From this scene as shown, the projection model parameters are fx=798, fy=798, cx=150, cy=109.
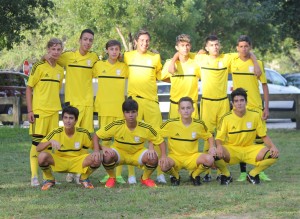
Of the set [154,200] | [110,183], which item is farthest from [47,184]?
[154,200]

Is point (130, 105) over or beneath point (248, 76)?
beneath

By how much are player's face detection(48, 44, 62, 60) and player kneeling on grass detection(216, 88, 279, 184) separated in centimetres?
262

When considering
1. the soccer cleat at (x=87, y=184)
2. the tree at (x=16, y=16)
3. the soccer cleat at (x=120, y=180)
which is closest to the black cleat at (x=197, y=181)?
the soccer cleat at (x=120, y=180)

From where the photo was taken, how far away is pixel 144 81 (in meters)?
12.2

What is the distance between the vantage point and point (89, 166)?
11211 millimetres

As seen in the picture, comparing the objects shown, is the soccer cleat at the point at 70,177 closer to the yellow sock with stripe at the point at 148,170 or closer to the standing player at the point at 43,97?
the standing player at the point at 43,97

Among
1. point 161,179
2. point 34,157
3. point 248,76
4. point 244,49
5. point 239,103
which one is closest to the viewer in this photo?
point 239,103

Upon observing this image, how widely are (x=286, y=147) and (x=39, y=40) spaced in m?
40.2

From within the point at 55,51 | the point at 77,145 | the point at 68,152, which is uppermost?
the point at 55,51

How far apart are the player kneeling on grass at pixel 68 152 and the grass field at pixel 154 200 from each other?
0.26 m

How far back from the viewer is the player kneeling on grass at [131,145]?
11.4 metres

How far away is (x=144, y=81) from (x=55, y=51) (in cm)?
144

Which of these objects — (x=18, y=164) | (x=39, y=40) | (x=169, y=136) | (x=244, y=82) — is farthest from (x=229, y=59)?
(x=39, y=40)

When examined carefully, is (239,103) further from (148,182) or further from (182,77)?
(148,182)
